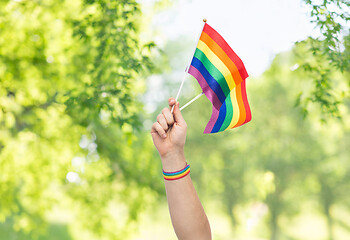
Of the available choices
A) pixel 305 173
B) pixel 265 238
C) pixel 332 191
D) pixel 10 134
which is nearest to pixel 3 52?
pixel 10 134

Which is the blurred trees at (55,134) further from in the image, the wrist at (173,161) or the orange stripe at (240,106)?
the wrist at (173,161)

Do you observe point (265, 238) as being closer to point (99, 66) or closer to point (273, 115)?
point (273, 115)

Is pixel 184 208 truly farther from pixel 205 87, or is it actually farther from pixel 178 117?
pixel 205 87

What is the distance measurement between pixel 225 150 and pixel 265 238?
10.4 metres

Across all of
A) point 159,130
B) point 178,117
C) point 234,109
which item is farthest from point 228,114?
A: point 159,130

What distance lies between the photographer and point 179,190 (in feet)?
7.04

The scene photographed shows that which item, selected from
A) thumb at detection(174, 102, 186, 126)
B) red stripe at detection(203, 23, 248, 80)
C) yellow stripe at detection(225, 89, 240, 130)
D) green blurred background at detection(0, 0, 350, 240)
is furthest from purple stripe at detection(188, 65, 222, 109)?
green blurred background at detection(0, 0, 350, 240)

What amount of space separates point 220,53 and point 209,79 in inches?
8.3

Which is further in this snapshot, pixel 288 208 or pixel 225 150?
pixel 288 208

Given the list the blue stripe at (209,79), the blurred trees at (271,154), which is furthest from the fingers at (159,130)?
the blurred trees at (271,154)

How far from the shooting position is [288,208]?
2017 centimetres

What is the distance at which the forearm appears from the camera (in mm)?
2131

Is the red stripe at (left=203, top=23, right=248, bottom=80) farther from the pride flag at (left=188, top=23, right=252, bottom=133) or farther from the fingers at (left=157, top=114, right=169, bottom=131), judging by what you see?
the fingers at (left=157, top=114, right=169, bottom=131)

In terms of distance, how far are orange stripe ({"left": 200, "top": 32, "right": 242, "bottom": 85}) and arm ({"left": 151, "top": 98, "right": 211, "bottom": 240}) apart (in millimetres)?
954
